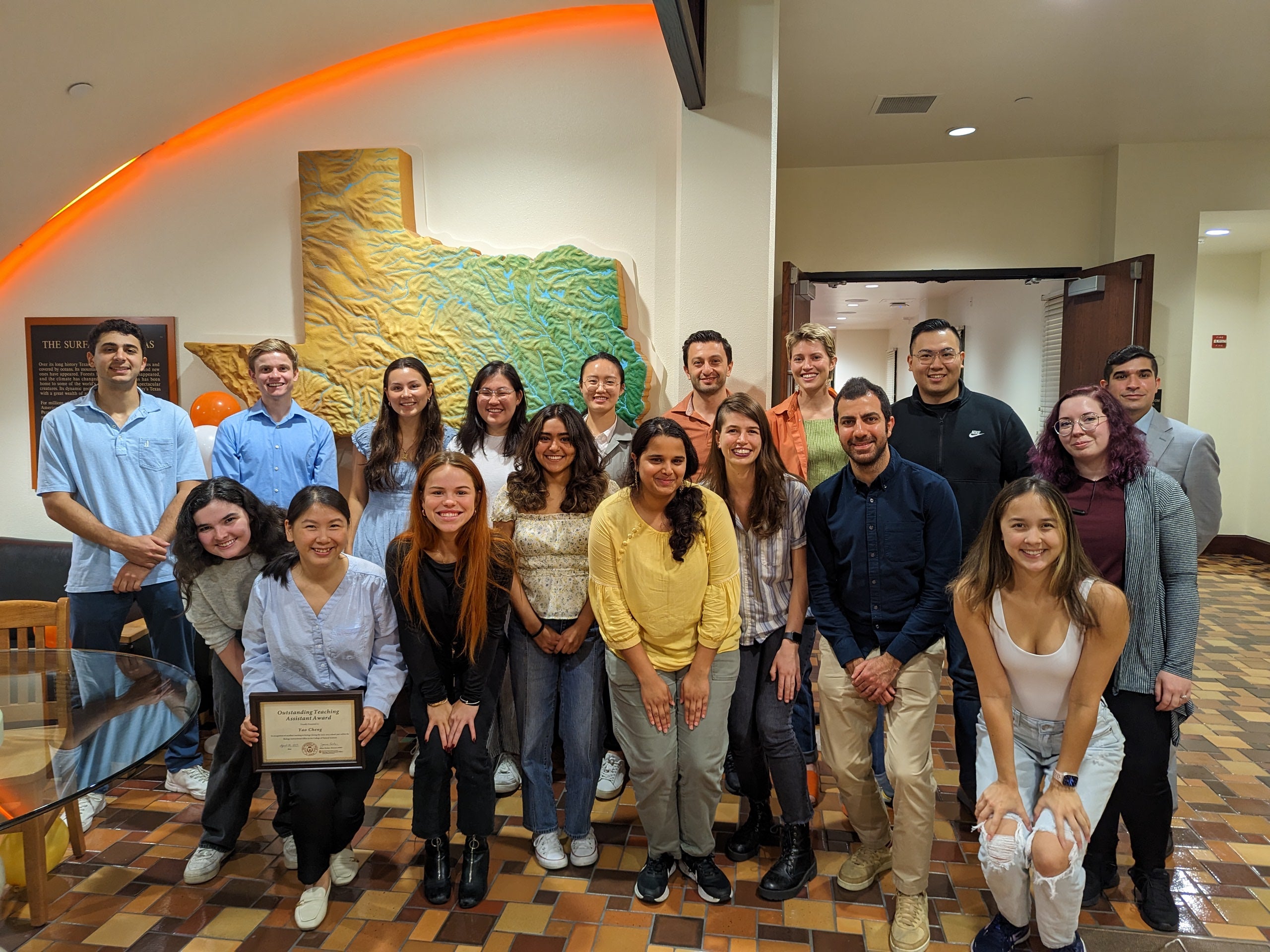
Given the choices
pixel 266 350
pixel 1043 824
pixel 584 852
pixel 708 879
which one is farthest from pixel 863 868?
pixel 266 350

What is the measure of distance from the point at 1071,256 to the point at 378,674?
6.43 meters

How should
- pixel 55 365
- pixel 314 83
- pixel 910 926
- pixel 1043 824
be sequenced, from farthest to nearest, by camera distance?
pixel 55 365, pixel 314 83, pixel 910 926, pixel 1043 824

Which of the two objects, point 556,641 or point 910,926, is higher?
point 556,641

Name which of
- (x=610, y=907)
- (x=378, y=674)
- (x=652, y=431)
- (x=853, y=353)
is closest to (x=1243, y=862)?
(x=610, y=907)

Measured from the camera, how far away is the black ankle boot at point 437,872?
2.37 meters

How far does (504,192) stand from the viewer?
13.7ft

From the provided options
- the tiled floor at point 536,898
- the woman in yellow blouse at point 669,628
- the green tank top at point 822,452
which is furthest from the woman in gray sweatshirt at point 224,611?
the green tank top at point 822,452

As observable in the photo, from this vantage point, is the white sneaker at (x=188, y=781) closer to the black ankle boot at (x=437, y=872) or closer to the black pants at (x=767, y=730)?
the black ankle boot at (x=437, y=872)

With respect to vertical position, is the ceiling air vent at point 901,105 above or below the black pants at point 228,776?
above

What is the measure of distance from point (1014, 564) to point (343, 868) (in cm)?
228

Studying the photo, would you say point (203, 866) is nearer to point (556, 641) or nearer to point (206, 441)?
point (556, 641)

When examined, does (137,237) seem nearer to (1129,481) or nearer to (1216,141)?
(1129,481)

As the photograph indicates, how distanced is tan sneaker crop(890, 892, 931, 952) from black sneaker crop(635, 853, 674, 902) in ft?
2.19

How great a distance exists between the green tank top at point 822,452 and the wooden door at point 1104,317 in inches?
147
